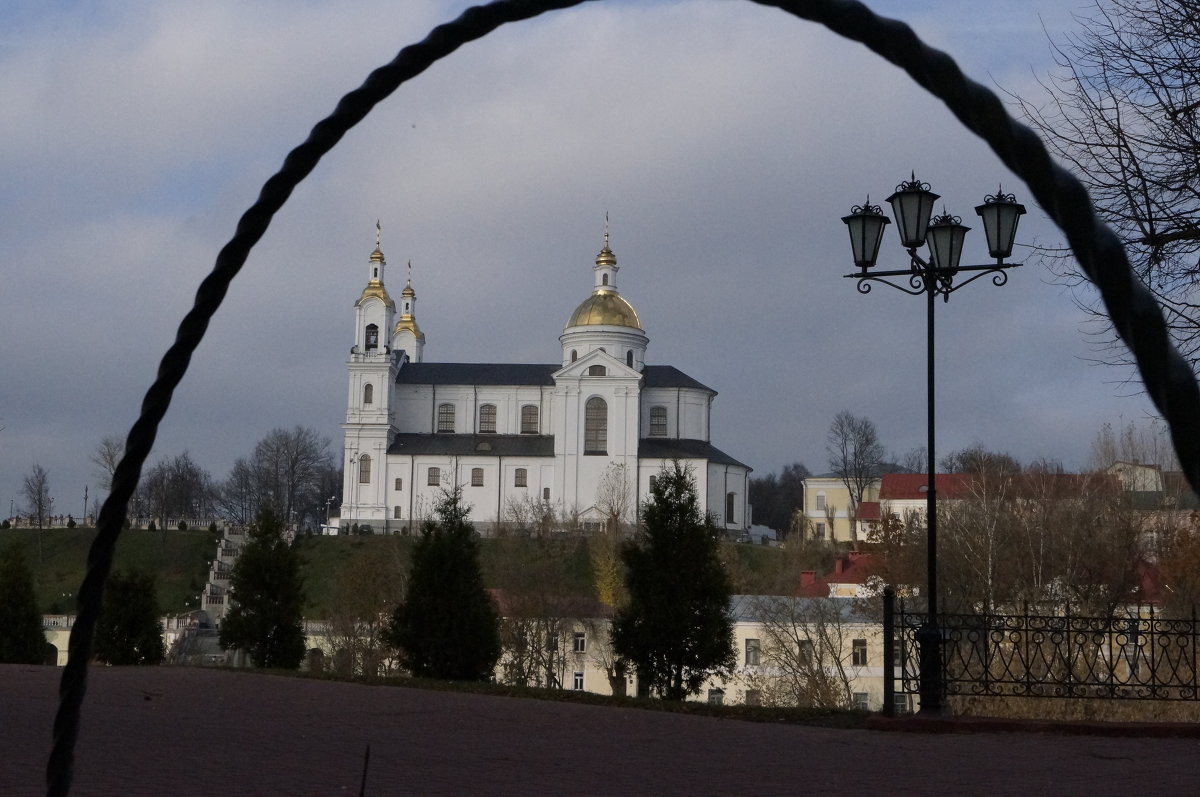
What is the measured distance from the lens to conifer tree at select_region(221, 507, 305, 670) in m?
21.5

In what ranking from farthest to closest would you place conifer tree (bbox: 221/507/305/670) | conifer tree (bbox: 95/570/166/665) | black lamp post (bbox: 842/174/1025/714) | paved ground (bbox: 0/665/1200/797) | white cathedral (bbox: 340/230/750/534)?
white cathedral (bbox: 340/230/750/534) < conifer tree (bbox: 221/507/305/670) < conifer tree (bbox: 95/570/166/665) < black lamp post (bbox: 842/174/1025/714) < paved ground (bbox: 0/665/1200/797)

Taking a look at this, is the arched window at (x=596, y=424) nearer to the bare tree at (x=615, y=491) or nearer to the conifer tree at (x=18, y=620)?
the bare tree at (x=615, y=491)

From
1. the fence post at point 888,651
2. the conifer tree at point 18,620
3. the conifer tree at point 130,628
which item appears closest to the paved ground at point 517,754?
the fence post at point 888,651

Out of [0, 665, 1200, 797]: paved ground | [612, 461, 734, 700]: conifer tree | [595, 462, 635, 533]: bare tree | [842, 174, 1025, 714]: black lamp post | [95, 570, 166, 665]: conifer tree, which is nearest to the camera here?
[0, 665, 1200, 797]: paved ground

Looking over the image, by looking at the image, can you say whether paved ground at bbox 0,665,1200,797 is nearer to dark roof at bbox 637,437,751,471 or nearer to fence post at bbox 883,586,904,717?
fence post at bbox 883,586,904,717

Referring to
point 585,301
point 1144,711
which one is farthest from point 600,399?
point 1144,711

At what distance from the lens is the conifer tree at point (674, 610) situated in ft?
56.7

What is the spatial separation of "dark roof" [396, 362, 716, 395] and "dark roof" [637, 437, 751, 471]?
3.70m

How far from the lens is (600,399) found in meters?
78.9

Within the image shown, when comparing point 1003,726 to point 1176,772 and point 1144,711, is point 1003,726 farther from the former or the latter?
point 1144,711

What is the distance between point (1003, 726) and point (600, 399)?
68.2 metres

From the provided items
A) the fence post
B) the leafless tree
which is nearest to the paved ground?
the fence post

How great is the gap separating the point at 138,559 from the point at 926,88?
255 ft

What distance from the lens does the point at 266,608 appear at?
71.2ft
